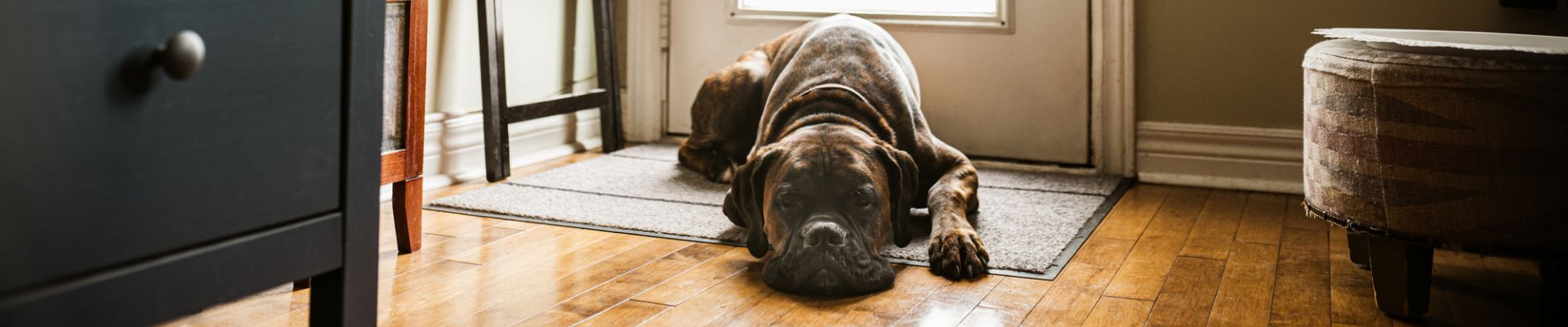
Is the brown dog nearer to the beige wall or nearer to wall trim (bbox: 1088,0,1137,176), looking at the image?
wall trim (bbox: 1088,0,1137,176)

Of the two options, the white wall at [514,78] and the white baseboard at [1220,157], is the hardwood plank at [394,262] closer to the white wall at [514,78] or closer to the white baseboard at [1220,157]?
the white wall at [514,78]

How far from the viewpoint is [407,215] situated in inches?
86.7

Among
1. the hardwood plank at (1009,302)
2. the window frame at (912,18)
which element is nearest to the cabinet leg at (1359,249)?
the hardwood plank at (1009,302)

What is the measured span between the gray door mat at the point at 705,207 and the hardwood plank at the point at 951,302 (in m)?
0.09

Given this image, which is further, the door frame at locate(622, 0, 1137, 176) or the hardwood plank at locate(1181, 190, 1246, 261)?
the door frame at locate(622, 0, 1137, 176)

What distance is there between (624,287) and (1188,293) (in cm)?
95

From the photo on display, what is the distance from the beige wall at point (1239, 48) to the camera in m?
2.96

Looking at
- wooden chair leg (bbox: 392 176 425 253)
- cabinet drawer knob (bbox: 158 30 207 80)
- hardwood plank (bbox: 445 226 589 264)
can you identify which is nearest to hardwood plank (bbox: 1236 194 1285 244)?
hardwood plank (bbox: 445 226 589 264)

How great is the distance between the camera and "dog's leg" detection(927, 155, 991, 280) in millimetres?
2064

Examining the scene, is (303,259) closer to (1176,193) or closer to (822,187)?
(822,187)

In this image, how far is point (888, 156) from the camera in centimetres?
228

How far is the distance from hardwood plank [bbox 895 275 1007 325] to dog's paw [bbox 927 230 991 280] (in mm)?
23

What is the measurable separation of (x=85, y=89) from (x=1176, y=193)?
2.74 metres

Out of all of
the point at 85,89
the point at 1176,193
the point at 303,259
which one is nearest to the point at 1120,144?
the point at 1176,193
